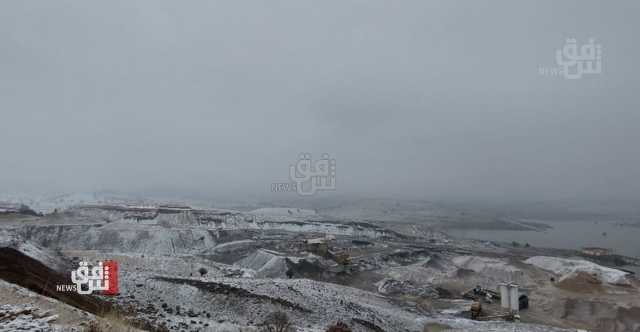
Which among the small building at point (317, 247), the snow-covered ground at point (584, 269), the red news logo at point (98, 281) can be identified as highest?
the red news logo at point (98, 281)

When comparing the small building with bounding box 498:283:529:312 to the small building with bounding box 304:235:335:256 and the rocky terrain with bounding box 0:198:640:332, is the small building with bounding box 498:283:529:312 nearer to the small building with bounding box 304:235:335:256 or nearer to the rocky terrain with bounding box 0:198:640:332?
the rocky terrain with bounding box 0:198:640:332

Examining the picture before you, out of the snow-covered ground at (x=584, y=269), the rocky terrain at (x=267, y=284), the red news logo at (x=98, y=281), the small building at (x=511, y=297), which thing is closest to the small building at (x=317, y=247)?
the rocky terrain at (x=267, y=284)

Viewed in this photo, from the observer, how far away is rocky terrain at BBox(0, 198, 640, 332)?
15.1 meters

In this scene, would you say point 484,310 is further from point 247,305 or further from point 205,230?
point 205,230

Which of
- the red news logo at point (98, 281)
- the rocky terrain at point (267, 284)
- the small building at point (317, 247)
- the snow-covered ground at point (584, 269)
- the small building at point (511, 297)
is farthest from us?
the small building at point (317, 247)

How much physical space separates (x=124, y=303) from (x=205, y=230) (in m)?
40.0

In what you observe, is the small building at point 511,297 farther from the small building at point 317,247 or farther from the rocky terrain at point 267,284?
the small building at point 317,247

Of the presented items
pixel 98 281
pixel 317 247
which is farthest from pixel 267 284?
pixel 317 247

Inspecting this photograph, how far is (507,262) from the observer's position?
44250 mm

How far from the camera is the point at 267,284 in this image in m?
23.6

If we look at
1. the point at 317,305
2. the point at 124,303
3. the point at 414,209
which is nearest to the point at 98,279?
the point at 124,303

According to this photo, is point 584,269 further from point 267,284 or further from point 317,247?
point 267,284

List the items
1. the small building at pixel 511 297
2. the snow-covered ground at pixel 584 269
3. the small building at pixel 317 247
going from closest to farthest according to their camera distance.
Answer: the small building at pixel 511 297 → the snow-covered ground at pixel 584 269 → the small building at pixel 317 247

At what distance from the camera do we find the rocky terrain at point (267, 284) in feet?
49.6
